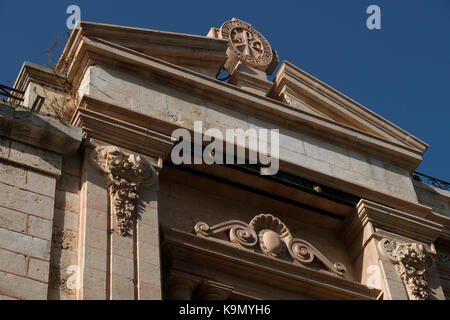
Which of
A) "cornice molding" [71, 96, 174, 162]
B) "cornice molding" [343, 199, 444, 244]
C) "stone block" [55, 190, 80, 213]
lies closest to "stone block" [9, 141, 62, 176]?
"stone block" [55, 190, 80, 213]

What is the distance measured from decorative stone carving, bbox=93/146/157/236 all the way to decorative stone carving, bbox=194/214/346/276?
105cm

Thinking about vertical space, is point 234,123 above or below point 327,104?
below

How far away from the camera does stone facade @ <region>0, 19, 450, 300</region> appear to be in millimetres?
12125

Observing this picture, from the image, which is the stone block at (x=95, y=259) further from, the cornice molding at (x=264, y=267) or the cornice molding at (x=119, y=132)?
the cornice molding at (x=119, y=132)

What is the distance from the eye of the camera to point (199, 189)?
14680 millimetres

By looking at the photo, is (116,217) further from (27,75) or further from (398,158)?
(398,158)

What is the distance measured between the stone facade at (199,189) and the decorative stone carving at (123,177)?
0.07ft

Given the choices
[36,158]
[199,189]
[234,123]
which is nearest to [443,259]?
[234,123]

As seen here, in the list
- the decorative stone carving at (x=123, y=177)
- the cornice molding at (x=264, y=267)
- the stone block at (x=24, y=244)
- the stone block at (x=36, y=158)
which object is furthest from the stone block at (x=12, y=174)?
the cornice molding at (x=264, y=267)

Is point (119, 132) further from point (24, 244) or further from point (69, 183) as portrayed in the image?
point (24, 244)

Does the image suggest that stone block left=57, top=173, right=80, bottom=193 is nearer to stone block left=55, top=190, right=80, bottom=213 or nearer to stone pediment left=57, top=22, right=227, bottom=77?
stone block left=55, top=190, right=80, bottom=213

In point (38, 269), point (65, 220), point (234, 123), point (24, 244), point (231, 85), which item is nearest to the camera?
point (38, 269)

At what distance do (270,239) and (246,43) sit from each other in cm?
431
